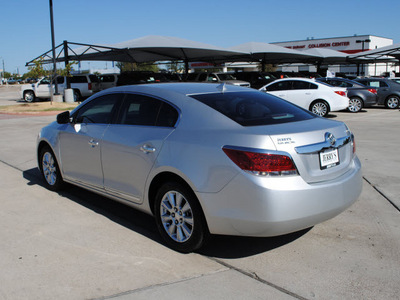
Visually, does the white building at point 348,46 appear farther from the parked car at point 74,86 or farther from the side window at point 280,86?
the side window at point 280,86

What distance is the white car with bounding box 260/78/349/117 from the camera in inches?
632

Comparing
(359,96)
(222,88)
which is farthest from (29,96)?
(222,88)

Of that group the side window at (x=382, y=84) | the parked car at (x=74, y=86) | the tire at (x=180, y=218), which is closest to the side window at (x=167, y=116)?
the tire at (x=180, y=218)

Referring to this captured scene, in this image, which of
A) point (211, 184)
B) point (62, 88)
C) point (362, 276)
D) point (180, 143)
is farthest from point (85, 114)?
point (62, 88)

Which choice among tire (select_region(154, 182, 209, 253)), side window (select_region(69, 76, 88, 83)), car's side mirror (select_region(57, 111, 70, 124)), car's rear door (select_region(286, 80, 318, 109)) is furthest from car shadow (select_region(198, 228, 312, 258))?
Result: side window (select_region(69, 76, 88, 83))

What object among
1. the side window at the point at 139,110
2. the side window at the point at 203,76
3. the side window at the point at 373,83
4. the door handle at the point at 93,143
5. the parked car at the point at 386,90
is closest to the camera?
the side window at the point at 139,110

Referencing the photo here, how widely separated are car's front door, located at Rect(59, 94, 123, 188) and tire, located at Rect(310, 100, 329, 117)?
12255 millimetres

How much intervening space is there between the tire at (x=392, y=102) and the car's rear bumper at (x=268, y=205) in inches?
722

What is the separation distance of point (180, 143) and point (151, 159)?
0.40m

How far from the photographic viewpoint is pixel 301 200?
3479 mm

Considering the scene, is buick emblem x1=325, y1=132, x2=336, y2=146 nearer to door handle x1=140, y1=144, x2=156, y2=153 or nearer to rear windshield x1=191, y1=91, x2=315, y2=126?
rear windshield x1=191, y1=91, x2=315, y2=126

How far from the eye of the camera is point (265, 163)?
11.2 feet

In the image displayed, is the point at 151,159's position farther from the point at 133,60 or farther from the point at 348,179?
the point at 133,60

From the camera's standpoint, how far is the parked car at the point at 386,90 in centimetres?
1997
